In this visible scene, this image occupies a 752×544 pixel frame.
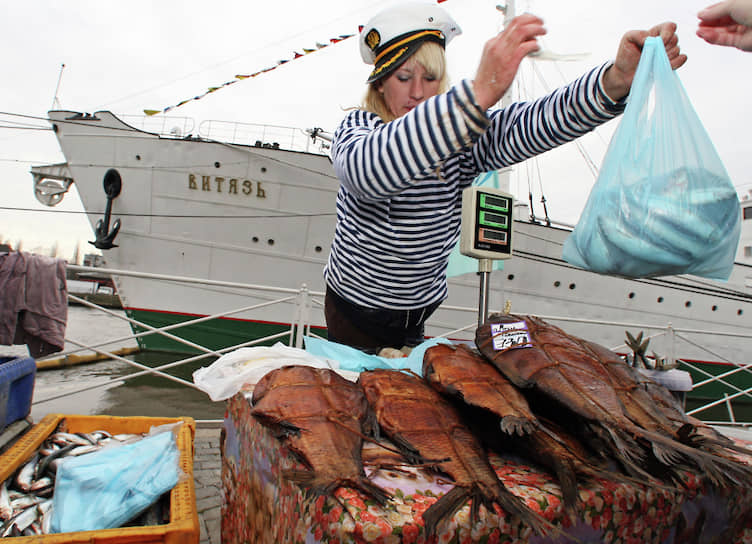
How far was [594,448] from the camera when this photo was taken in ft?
2.50

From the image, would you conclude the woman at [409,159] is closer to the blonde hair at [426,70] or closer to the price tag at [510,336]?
the blonde hair at [426,70]

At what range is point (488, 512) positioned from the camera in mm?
586

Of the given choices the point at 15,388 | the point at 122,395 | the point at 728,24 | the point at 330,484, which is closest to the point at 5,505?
the point at 15,388

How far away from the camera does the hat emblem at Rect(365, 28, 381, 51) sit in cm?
141

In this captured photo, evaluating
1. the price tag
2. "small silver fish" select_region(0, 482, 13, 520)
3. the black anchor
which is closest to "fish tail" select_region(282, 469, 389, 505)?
the price tag

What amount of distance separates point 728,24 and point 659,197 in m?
0.55

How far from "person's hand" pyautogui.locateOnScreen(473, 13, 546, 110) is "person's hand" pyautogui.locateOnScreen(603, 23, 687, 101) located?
1.55ft

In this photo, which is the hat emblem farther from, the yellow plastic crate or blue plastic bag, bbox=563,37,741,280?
the yellow plastic crate

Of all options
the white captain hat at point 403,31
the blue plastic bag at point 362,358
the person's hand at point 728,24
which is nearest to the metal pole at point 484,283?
the blue plastic bag at point 362,358

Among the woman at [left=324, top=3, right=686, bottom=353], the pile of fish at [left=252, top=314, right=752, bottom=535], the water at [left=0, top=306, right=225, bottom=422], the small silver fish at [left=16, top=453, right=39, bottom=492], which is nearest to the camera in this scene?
the pile of fish at [left=252, top=314, right=752, bottom=535]

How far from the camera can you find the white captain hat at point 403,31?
4.33ft

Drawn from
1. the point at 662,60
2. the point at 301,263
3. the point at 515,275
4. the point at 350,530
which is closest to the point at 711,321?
the point at 515,275

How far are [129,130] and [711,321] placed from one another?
1466 cm

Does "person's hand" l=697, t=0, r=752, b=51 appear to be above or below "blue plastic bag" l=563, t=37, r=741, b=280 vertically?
above
